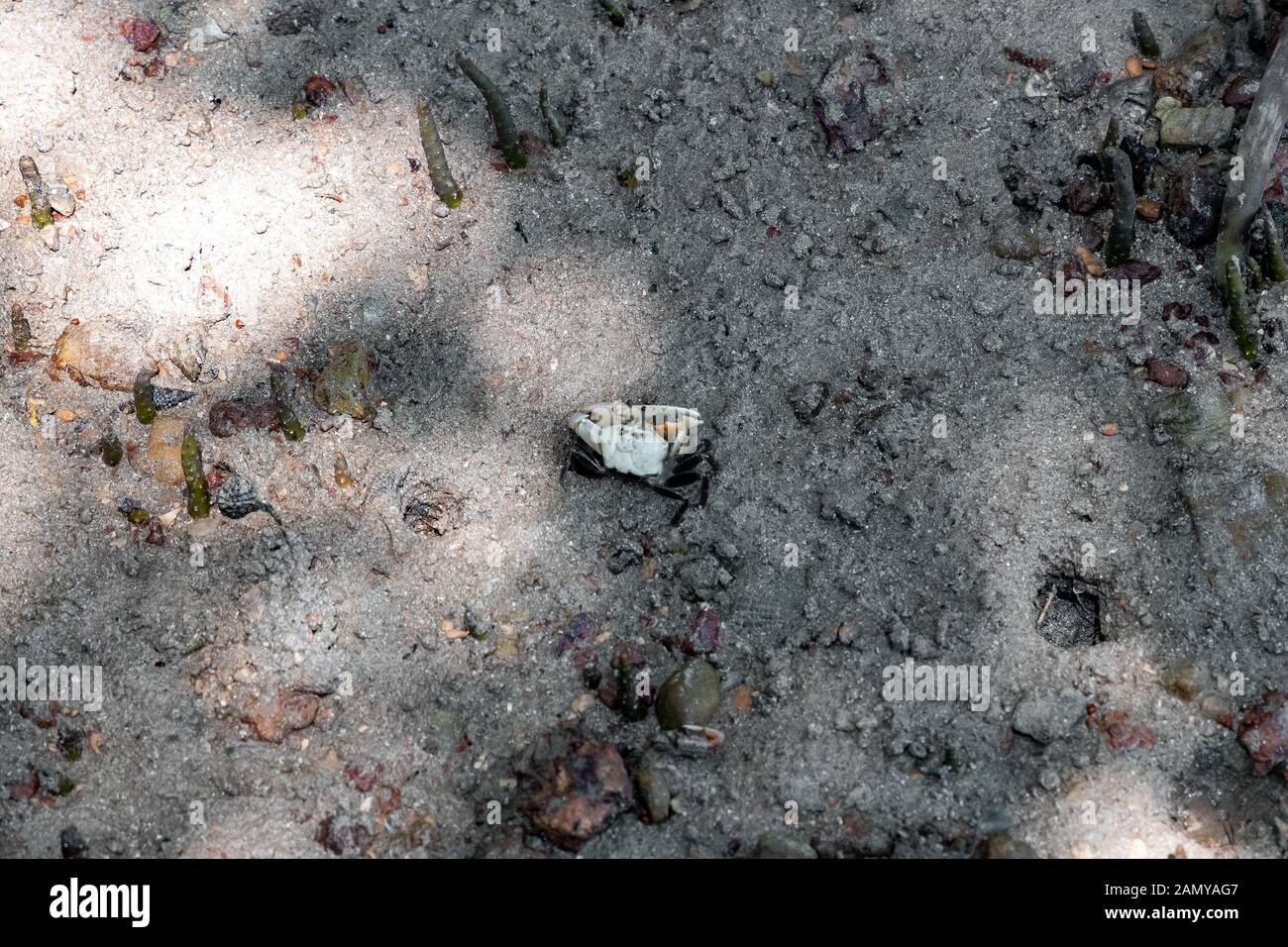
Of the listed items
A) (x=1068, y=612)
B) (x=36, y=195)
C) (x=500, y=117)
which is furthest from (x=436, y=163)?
(x=1068, y=612)

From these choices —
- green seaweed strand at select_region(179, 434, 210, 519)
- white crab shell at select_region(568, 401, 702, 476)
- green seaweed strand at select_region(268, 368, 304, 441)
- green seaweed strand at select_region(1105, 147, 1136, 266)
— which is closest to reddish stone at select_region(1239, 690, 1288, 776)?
green seaweed strand at select_region(1105, 147, 1136, 266)

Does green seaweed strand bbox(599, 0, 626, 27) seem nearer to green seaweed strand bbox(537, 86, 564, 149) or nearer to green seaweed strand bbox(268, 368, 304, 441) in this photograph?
green seaweed strand bbox(537, 86, 564, 149)

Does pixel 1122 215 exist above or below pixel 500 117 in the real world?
below

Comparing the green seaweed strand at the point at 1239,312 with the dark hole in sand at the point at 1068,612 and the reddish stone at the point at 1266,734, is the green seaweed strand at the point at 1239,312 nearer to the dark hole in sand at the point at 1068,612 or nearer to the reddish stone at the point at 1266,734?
the dark hole in sand at the point at 1068,612

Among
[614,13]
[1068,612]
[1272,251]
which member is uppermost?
[614,13]

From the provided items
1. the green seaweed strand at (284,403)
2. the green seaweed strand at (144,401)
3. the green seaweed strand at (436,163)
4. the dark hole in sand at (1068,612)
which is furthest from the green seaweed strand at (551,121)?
the dark hole in sand at (1068,612)

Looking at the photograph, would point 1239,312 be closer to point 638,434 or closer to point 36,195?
point 638,434
